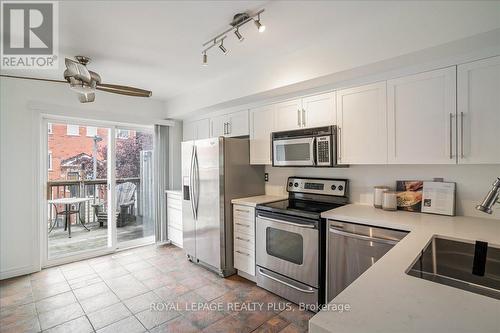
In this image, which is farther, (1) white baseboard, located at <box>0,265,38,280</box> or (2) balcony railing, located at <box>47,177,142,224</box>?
(2) balcony railing, located at <box>47,177,142,224</box>

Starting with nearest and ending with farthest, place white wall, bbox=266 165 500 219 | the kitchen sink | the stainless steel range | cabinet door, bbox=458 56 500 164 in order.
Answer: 1. the kitchen sink
2. cabinet door, bbox=458 56 500 164
3. white wall, bbox=266 165 500 219
4. the stainless steel range

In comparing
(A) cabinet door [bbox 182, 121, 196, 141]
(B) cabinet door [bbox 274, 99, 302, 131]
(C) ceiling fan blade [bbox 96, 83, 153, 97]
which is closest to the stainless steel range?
(B) cabinet door [bbox 274, 99, 302, 131]

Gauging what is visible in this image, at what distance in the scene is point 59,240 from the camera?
12.3ft

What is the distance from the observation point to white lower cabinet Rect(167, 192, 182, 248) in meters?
4.14

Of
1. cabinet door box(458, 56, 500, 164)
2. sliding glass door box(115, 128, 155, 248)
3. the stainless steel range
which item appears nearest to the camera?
cabinet door box(458, 56, 500, 164)

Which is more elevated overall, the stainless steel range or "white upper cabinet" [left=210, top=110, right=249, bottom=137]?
"white upper cabinet" [left=210, top=110, right=249, bottom=137]

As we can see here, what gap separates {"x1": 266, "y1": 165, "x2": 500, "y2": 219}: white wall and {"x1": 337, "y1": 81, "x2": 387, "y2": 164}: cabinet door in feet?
1.00

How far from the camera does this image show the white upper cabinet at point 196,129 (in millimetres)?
4082

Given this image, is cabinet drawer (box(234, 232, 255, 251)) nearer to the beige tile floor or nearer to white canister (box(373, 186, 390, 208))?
the beige tile floor

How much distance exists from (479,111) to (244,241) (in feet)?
8.10

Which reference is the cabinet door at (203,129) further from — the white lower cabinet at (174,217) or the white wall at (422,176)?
the white wall at (422,176)

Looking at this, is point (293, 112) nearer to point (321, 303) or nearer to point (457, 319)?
point (321, 303)

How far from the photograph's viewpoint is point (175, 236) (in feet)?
14.0

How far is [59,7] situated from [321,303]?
323cm
